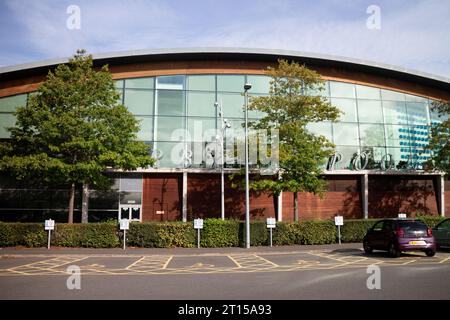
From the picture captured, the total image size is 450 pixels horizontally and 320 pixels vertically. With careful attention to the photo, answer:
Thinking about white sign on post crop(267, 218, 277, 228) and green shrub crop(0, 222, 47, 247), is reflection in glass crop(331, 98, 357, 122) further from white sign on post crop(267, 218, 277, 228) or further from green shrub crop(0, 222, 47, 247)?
green shrub crop(0, 222, 47, 247)

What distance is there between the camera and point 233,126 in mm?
28656

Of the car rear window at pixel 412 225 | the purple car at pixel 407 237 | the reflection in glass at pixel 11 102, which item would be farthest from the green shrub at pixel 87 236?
the reflection in glass at pixel 11 102

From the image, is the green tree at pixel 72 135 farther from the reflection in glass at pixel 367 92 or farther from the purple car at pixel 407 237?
the reflection in glass at pixel 367 92

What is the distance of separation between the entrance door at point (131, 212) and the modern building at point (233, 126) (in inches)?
2.8

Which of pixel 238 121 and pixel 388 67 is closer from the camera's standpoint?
pixel 238 121

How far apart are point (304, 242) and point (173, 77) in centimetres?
1726

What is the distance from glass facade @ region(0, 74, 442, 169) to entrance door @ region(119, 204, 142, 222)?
3657mm

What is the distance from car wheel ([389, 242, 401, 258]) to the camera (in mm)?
12969

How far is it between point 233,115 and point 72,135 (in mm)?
13141

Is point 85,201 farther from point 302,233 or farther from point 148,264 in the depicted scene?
point 302,233

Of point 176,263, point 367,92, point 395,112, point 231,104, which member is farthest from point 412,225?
point 395,112
